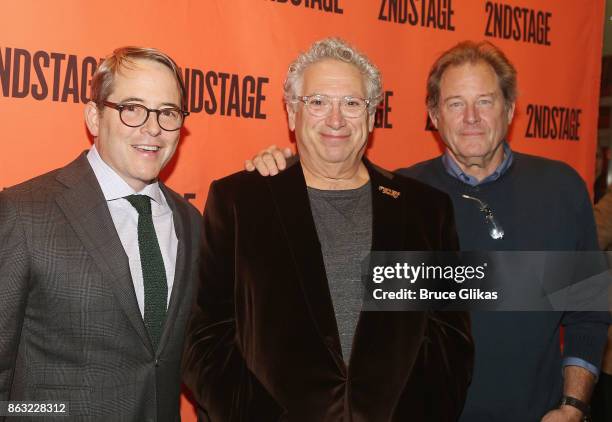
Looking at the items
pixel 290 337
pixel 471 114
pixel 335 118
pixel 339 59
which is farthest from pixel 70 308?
pixel 471 114

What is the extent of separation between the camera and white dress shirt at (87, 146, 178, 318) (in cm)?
207

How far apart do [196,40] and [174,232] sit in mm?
1027

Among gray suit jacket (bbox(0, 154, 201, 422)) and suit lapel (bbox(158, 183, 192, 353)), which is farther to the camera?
suit lapel (bbox(158, 183, 192, 353))

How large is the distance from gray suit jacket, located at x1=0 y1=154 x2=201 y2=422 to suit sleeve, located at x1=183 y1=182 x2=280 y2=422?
0.52 ft

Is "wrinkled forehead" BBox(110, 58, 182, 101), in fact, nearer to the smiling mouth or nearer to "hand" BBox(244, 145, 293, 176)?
the smiling mouth

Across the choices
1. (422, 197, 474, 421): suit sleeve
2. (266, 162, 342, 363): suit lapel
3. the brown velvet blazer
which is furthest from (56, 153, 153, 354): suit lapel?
(422, 197, 474, 421): suit sleeve

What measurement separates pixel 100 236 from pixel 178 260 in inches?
11.7

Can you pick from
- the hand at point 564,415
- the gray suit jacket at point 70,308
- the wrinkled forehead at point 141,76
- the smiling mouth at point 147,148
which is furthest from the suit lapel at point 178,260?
the hand at point 564,415

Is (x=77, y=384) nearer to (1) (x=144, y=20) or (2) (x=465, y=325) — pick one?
(2) (x=465, y=325)

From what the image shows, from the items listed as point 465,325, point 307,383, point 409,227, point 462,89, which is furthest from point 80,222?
point 462,89

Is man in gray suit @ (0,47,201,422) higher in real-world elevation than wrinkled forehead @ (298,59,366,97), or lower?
lower

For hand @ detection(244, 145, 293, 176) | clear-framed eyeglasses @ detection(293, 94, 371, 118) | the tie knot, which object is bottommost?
the tie knot

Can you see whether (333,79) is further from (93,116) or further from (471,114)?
(93,116)

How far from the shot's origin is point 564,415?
8.14 feet
